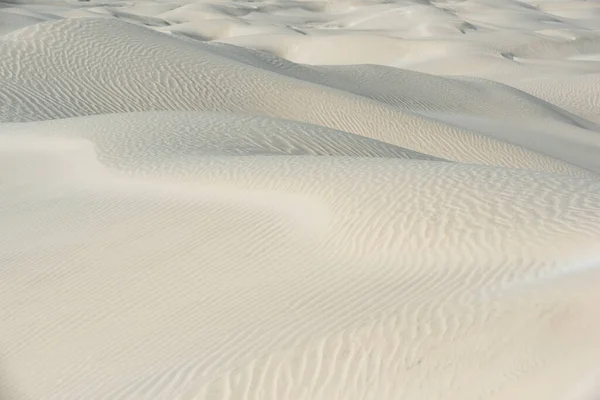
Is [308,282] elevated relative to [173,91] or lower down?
elevated

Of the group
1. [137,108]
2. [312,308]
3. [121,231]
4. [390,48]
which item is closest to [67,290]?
[121,231]

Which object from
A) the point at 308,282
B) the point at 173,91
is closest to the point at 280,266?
the point at 308,282

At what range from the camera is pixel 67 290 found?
3.31 metres

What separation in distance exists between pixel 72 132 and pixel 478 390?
4444 millimetres

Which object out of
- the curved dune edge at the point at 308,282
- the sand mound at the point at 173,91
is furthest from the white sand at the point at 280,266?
the sand mound at the point at 173,91

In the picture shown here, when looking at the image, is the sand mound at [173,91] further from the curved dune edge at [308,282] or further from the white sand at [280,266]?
the curved dune edge at [308,282]

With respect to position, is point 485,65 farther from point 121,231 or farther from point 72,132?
point 121,231

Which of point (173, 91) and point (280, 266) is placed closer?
point (280, 266)

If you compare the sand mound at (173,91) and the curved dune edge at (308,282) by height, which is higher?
the curved dune edge at (308,282)

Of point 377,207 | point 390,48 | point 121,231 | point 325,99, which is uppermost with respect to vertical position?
point 377,207

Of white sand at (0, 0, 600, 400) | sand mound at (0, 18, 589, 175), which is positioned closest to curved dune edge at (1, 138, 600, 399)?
white sand at (0, 0, 600, 400)

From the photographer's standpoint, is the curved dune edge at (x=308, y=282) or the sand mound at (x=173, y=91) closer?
the curved dune edge at (x=308, y=282)

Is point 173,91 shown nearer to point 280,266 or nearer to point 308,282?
point 280,266

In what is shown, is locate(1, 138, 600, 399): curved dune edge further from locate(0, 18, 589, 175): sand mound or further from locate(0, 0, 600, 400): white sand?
locate(0, 18, 589, 175): sand mound
